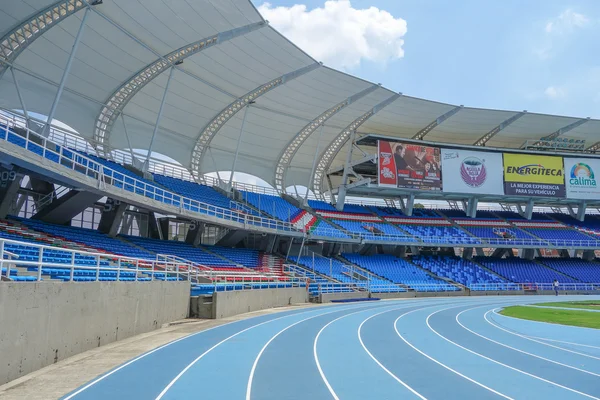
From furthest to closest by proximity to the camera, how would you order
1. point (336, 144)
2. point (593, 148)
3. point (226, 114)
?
1. point (593, 148)
2. point (336, 144)
3. point (226, 114)

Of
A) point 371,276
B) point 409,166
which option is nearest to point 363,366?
→ point 371,276

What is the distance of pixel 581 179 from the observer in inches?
1889

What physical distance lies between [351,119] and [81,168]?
87.5ft

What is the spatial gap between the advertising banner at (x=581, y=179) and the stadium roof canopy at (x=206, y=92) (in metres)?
2.85

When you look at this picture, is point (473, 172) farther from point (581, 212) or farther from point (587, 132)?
point (581, 212)

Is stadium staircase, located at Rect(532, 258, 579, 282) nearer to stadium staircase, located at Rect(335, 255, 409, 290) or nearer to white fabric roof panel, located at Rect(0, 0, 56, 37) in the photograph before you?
stadium staircase, located at Rect(335, 255, 409, 290)

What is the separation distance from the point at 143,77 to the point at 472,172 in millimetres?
31941

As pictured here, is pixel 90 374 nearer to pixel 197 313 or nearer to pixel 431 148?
pixel 197 313

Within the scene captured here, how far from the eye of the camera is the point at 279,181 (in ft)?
154

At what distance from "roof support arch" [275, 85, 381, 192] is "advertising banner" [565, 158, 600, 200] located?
87.9ft

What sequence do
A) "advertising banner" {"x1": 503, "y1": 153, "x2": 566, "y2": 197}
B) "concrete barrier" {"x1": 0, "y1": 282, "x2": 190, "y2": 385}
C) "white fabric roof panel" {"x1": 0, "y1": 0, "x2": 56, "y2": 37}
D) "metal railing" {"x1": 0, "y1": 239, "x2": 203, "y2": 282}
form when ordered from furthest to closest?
"advertising banner" {"x1": 503, "y1": 153, "x2": 566, "y2": 197}, "white fabric roof panel" {"x1": 0, "y1": 0, "x2": 56, "y2": 37}, "metal railing" {"x1": 0, "y1": 239, "x2": 203, "y2": 282}, "concrete barrier" {"x1": 0, "y1": 282, "x2": 190, "y2": 385}

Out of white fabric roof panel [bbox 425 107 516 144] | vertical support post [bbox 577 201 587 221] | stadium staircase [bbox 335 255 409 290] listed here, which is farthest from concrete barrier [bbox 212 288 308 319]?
vertical support post [bbox 577 201 587 221]

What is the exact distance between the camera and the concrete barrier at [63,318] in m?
7.10

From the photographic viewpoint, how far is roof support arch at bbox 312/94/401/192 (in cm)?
3803
